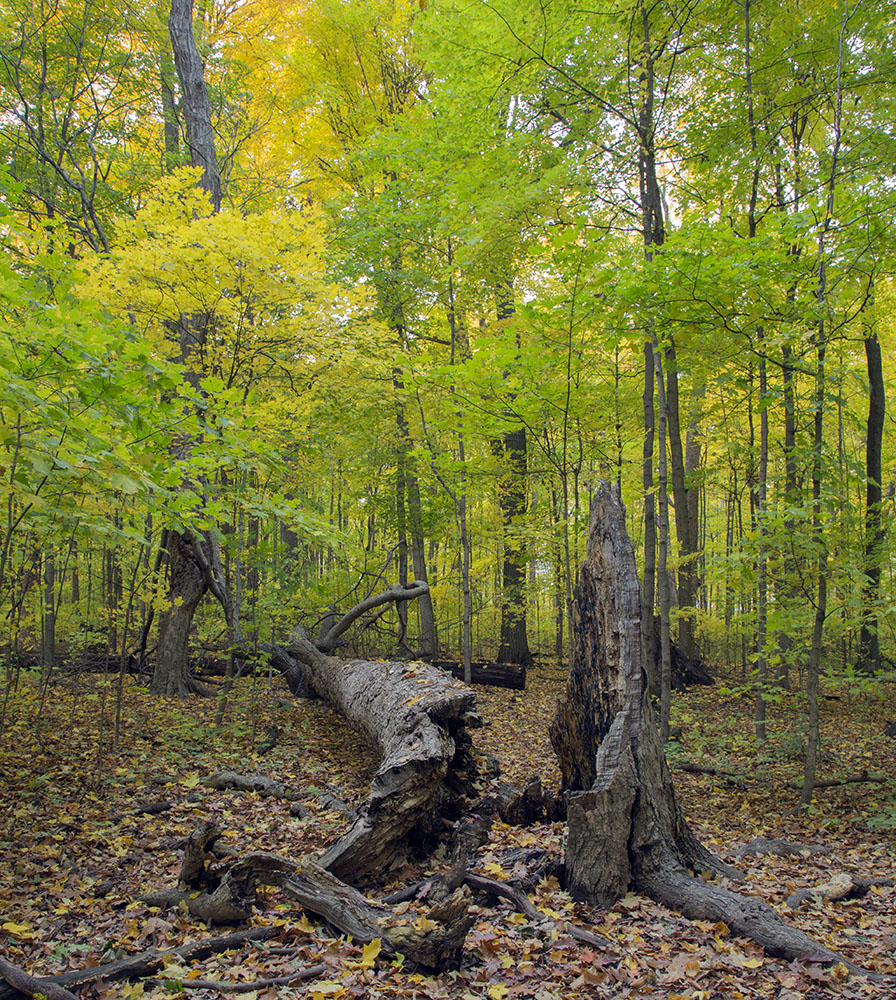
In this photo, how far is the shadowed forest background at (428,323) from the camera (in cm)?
467

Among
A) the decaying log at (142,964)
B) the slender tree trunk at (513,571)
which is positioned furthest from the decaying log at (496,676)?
the decaying log at (142,964)

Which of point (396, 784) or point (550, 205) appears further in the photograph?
point (550, 205)

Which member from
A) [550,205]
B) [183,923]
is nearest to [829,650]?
[550,205]

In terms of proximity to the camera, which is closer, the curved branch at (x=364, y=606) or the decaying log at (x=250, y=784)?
the decaying log at (x=250, y=784)

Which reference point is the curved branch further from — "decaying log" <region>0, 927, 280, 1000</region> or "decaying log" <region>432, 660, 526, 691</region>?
"decaying log" <region>0, 927, 280, 1000</region>

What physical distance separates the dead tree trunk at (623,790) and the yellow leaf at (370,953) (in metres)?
1.18

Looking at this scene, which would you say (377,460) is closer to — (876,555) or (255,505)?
(255,505)

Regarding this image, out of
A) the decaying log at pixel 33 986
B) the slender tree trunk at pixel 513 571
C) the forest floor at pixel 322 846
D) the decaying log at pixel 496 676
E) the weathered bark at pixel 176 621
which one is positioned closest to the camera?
the decaying log at pixel 33 986

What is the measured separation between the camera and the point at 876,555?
4832 millimetres

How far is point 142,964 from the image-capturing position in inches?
93.4

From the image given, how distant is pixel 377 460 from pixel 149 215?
6056 millimetres

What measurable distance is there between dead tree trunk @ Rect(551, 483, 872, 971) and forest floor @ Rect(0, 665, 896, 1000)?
0.11 m

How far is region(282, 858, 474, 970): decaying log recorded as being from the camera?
2469mm

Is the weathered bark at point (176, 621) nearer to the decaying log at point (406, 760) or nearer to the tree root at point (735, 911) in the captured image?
the decaying log at point (406, 760)
